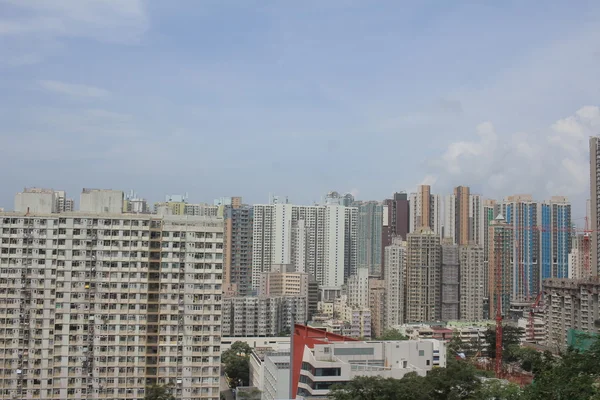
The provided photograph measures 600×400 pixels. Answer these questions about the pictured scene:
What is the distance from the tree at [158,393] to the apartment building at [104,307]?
1.06 ft

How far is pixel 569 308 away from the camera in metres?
22.6

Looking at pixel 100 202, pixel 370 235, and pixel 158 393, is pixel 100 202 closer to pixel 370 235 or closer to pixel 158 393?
pixel 158 393

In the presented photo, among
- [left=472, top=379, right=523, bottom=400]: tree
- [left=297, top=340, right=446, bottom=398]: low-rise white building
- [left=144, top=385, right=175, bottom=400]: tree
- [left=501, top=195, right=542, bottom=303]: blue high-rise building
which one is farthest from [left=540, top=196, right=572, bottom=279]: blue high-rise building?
[left=144, top=385, right=175, bottom=400]: tree

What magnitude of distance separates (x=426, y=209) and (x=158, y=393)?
2439 centimetres

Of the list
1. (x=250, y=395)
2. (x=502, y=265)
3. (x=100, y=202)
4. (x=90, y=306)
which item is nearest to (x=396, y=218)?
(x=502, y=265)

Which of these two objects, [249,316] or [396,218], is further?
[396,218]

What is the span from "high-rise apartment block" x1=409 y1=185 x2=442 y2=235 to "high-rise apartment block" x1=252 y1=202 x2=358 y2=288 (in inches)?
147

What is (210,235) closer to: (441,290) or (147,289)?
(147,289)

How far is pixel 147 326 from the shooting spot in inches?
524

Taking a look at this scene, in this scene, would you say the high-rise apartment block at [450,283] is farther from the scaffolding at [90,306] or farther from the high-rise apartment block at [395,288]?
the scaffolding at [90,306]

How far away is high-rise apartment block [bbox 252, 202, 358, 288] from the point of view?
118 feet

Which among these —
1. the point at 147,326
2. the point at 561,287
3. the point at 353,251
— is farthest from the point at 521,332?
the point at 147,326

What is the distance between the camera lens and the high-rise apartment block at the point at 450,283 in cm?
2858

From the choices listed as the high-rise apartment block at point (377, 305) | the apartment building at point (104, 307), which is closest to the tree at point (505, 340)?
the high-rise apartment block at point (377, 305)
